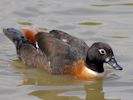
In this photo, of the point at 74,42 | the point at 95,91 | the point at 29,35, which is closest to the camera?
the point at 95,91

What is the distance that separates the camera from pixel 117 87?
11.0 m

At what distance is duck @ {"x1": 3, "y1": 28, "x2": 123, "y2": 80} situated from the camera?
1127 centimetres

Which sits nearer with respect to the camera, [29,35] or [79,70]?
[79,70]

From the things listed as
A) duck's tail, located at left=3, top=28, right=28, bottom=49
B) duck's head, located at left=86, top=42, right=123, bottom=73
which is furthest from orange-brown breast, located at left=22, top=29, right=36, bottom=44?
duck's head, located at left=86, top=42, right=123, bottom=73

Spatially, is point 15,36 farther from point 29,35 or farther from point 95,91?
point 95,91

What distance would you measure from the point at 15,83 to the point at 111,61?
1.78 m

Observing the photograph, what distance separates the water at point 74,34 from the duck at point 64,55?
15 centimetres

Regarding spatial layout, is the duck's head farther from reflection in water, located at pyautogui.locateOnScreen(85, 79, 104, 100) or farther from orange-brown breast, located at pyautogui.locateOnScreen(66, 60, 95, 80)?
reflection in water, located at pyautogui.locateOnScreen(85, 79, 104, 100)

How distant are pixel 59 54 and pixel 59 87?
0.88m

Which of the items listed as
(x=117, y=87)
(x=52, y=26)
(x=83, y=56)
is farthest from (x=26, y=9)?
(x=117, y=87)

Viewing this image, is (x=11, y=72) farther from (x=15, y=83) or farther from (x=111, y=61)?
(x=111, y=61)

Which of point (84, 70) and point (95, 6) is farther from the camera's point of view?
point (95, 6)

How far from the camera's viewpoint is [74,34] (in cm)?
1349

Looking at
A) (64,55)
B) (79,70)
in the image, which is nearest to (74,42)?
(64,55)
